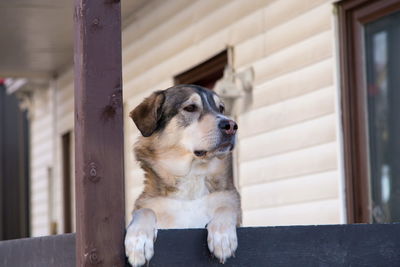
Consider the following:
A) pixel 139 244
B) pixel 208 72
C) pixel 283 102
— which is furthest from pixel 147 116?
pixel 208 72

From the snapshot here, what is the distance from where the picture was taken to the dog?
4680 millimetres

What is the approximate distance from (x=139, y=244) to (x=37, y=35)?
7.97m

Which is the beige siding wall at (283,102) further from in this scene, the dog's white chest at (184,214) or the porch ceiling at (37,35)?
the dog's white chest at (184,214)

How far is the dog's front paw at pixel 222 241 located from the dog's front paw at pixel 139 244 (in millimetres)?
228

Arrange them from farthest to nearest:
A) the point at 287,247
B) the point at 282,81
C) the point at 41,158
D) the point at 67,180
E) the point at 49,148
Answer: the point at 41,158, the point at 49,148, the point at 67,180, the point at 282,81, the point at 287,247

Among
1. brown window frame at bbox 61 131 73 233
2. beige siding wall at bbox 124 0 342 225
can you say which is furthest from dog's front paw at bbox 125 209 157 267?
brown window frame at bbox 61 131 73 233

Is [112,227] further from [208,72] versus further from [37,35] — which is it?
[37,35]

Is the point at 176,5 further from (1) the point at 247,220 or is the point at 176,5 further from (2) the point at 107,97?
(2) the point at 107,97

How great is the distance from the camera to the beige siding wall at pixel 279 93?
650 cm

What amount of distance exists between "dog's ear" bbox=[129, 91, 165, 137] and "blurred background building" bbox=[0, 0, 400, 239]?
1741mm

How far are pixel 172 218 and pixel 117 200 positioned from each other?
1.29m

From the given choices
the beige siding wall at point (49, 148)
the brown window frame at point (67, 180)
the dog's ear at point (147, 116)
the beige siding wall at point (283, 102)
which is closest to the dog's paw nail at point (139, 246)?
the dog's ear at point (147, 116)

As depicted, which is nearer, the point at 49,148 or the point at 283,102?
the point at 283,102

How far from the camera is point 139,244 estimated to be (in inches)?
133
